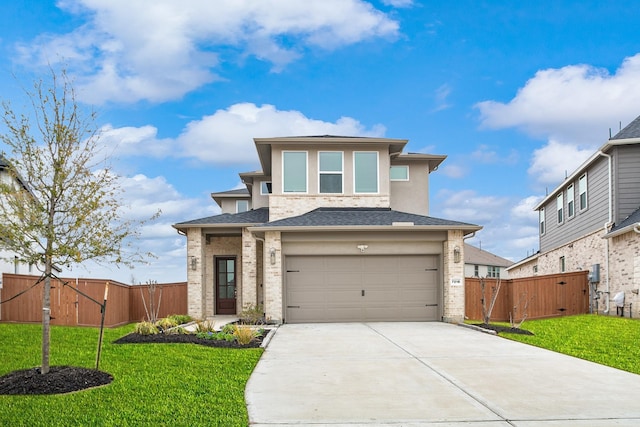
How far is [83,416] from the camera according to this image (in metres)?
6.82

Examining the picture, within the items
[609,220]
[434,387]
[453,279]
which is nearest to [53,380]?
[434,387]

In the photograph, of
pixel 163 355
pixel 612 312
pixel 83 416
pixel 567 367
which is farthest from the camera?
pixel 612 312

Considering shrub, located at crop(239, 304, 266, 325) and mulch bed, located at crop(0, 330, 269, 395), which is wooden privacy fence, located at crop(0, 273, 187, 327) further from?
mulch bed, located at crop(0, 330, 269, 395)

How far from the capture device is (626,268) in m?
20.5

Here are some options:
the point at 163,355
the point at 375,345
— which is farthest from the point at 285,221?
the point at 163,355

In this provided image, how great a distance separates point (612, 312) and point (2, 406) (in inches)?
792

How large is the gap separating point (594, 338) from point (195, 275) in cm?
1309

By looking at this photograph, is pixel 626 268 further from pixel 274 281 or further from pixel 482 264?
pixel 482 264

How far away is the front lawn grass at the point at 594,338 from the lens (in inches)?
448

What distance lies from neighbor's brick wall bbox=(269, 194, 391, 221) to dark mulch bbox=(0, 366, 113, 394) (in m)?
12.7

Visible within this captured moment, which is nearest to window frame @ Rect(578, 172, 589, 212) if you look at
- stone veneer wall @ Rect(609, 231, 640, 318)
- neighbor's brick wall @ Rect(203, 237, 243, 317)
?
stone veneer wall @ Rect(609, 231, 640, 318)

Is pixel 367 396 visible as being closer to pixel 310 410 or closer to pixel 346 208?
pixel 310 410

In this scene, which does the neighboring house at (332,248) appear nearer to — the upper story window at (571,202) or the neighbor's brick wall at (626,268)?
the neighbor's brick wall at (626,268)

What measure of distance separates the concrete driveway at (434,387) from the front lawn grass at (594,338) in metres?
0.65
